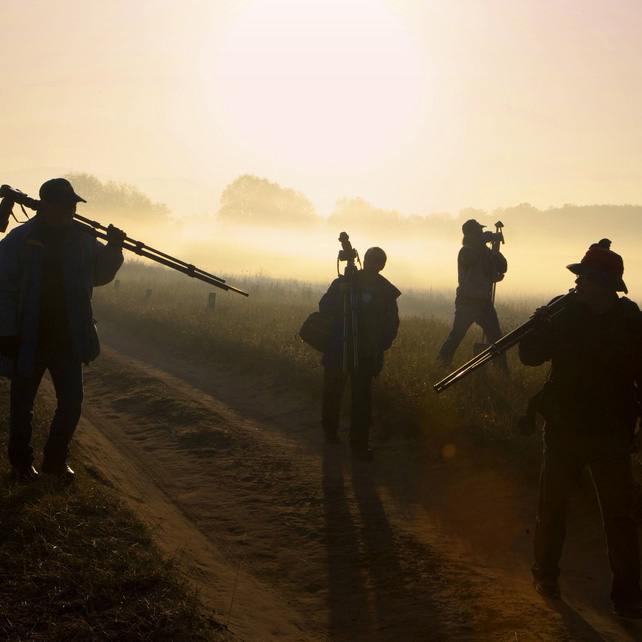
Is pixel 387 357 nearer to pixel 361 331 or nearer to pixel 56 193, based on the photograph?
pixel 361 331

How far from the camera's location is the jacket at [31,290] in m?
5.45

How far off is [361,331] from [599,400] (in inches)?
142

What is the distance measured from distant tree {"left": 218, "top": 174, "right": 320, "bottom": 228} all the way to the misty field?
8176 centimetres

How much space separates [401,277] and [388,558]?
58330 mm

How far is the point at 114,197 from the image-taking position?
100 metres

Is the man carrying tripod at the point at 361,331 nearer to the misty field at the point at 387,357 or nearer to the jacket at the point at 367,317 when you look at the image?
the jacket at the point at 367,317

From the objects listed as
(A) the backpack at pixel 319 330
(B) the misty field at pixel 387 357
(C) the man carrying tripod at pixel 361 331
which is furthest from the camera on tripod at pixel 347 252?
(B) the misty field at pixel 387 357

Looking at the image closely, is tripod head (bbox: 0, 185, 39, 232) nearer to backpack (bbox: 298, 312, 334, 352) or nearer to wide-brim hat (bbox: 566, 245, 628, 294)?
backpack (bbox: 298, 312, 334, 352)

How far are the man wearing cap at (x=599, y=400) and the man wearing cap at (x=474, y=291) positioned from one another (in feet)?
18.6

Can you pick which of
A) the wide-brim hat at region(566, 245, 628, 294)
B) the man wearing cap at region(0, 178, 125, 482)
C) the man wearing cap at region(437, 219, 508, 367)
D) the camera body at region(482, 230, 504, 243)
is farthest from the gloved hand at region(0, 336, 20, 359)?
the camera body at region(482, 230, 504, 243)

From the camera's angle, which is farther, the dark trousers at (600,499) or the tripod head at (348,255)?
the tripod head at (348,255)

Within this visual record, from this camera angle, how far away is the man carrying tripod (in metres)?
8.01

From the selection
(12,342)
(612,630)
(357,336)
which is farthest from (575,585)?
(12,342)

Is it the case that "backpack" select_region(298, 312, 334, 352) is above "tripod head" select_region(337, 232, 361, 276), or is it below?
below
